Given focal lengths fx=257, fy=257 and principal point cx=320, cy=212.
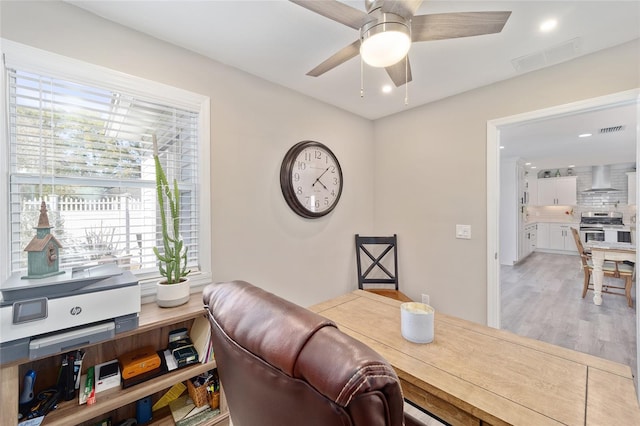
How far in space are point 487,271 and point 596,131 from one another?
135 inches

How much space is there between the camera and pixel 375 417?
1.26ft

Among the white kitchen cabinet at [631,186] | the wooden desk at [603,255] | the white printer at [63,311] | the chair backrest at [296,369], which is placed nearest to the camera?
the chair backrest at [296,369]

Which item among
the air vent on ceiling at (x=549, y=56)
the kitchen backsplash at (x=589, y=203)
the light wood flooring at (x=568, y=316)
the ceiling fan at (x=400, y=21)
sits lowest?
the light wood flooring at (x=568, y=316)

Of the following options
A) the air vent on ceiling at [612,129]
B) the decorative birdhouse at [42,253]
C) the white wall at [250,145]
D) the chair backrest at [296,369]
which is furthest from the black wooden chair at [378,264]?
the air vent on ceiling at [612,129]

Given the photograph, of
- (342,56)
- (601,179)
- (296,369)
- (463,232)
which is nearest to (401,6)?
(342,56)

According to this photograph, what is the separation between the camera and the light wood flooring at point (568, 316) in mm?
2625

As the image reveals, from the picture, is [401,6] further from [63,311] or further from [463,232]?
[463,232]

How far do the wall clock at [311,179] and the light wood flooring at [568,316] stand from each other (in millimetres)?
2586

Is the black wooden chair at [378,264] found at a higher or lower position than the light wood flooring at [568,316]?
higher

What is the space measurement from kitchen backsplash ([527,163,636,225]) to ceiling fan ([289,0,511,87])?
8.11 meters

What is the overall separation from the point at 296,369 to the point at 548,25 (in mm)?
2227

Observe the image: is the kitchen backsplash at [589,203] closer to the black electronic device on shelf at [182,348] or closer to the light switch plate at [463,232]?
the light switch plate at [463,232]

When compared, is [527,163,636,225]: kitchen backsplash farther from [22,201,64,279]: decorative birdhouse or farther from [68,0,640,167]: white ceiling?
[22,201,64,279]: decorative birdhouse

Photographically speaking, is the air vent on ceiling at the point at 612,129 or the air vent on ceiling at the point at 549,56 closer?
the air vent on ceiling at the point at 549,56
